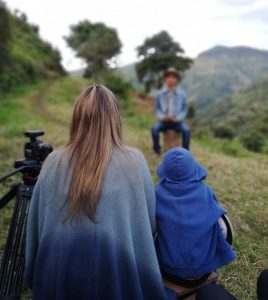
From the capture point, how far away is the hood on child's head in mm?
2055

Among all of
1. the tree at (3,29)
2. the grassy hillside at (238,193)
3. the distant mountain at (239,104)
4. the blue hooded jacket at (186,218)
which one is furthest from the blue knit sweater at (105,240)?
the distant mountain at (239,104)

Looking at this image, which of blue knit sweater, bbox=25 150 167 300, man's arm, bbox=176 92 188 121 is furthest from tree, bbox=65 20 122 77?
blue knit sweater, bbox=25 150 167 300

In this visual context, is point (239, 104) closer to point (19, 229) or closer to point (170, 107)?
point (170, 107)

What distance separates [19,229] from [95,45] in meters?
32.8

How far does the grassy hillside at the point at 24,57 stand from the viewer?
2128cm

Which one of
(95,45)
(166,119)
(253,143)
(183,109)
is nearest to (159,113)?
(166,119)

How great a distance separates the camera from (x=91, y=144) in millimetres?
1991

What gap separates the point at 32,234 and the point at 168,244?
75 centimetres

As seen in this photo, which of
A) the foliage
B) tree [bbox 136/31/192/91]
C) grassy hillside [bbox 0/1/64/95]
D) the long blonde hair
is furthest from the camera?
tree [bbox 136/31/192/91]

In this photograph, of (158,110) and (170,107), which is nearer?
(170,107)

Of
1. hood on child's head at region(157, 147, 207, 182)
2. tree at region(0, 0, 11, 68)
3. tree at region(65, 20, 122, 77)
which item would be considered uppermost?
tree at region(65, 20, 122, 77)

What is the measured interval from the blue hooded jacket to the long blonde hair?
334 millimetres

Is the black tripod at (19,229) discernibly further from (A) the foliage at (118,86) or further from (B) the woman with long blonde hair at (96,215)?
(A) the foliage at (118,86)

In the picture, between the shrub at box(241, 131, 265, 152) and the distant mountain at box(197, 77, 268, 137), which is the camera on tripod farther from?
the distant mountain at box(197, 77, 268, 137)
